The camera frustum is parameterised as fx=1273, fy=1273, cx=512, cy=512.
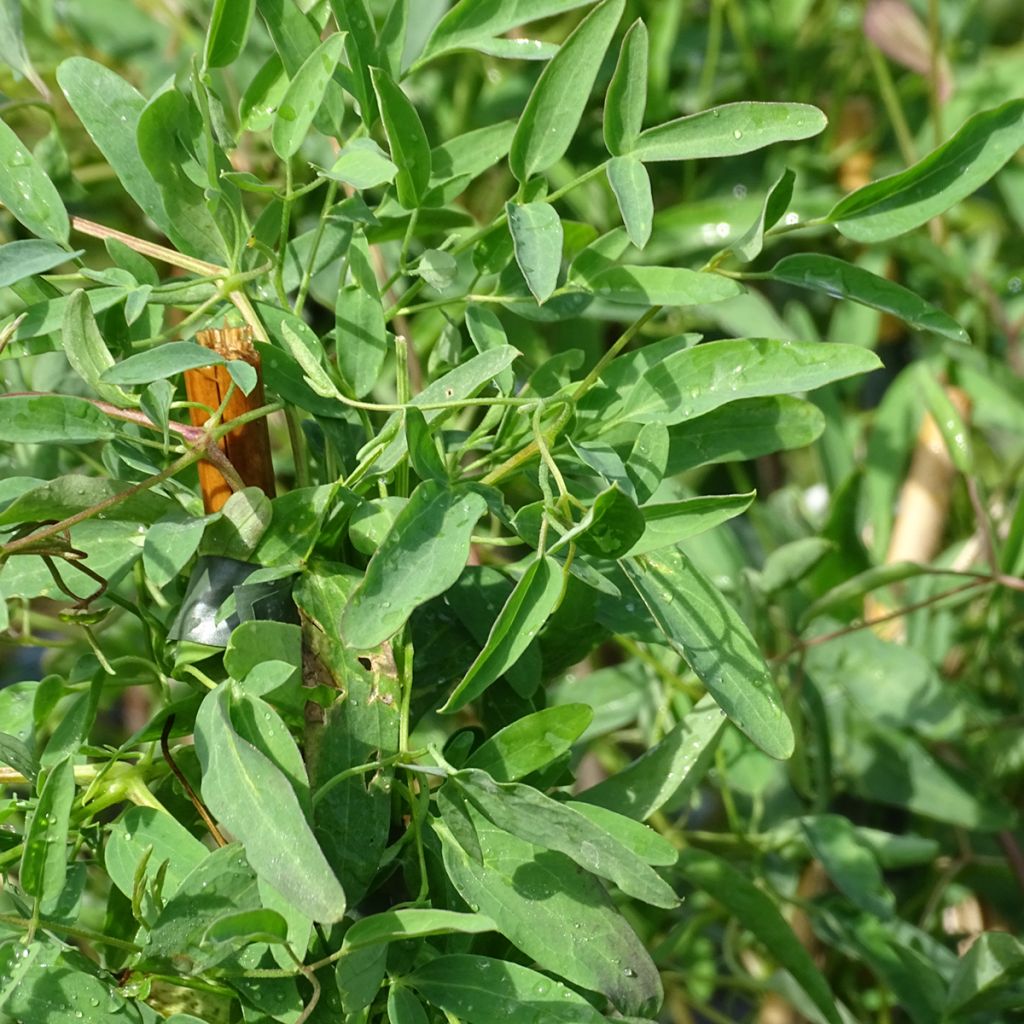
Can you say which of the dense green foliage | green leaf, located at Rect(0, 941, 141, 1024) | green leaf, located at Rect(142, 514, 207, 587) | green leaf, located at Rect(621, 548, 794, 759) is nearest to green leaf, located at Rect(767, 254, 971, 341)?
the dense green foliage

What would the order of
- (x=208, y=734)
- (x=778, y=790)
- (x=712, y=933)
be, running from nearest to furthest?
(x=208, y=734) → (x=778, y=790) → (x=712, y=933)

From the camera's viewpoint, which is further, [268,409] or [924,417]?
[924,417]

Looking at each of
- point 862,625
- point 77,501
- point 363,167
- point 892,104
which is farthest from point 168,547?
point 892,104

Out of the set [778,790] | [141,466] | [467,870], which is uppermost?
[141,466]

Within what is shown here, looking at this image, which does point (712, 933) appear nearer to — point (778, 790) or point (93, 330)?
point (778, 790)

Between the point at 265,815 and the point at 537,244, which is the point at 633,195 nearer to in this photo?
the point at 537,244

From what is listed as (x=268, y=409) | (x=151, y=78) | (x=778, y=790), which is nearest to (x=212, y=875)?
(x=268, y=409)
